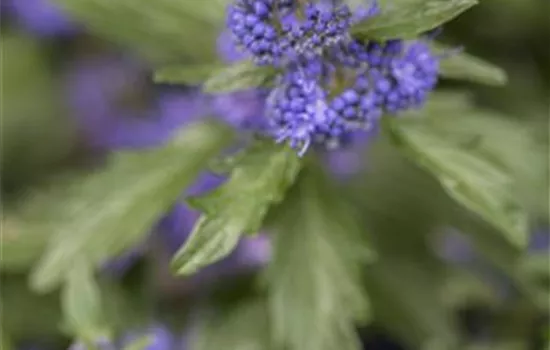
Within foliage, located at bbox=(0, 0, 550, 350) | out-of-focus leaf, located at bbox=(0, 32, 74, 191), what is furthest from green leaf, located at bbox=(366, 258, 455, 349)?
out-of-focus leaf, located at bbox=(0, 32, 74, 191)

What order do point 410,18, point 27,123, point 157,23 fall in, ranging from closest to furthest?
point 410,18 → point 157,23 → point 27,123

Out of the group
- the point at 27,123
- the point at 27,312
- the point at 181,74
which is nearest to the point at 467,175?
the point at 181,74

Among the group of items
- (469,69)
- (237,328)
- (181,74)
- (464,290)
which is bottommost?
(464,290)


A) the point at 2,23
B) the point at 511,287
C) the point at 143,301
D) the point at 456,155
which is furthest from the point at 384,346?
the point at 2,23

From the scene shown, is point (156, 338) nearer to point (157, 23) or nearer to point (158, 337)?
point (158, 337)

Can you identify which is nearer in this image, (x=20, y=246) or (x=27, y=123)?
(x=20, y=246)

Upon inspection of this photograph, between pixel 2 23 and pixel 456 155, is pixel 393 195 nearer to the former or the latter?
pixel 456 155

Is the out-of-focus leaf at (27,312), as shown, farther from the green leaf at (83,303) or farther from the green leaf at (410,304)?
the green leaf at (410,304)

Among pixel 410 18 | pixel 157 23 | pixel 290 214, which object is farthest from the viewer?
pixel 157 23
